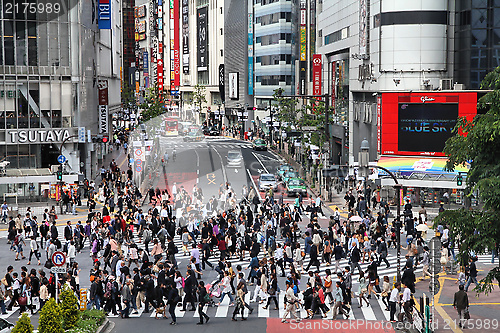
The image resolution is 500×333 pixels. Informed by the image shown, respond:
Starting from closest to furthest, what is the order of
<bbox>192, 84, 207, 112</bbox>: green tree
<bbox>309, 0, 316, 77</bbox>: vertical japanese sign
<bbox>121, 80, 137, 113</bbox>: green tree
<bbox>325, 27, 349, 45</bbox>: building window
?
<bbox>325, 27, 349, 45</bbox>: building window, <bbox>309, 0, 316, 77</bbox>: vertical japanese sign, <bbox>192, 84, 207, 112</bbox>: green tree, <bbox>121, 80, 137, 113</bbox>: green tree

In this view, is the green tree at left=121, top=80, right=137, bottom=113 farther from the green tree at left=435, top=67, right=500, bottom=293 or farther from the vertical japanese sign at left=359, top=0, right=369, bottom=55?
the green tree at left=435, top=67, right=500, bottom=293

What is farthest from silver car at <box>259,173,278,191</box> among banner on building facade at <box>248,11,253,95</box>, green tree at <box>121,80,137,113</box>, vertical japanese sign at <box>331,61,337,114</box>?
green tree at <box>121,80,137,113</box>

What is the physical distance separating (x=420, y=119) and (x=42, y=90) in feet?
96.0

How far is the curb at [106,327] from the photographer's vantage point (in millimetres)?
21969

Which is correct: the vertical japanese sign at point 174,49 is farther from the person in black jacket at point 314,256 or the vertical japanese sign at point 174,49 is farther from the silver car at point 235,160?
the person in black jacket at point 314,256

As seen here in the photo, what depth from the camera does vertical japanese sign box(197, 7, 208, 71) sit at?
151m

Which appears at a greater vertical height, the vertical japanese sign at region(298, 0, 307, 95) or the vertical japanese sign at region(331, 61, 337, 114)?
the vertical japanese sign at region(298, 0, 307, 95)

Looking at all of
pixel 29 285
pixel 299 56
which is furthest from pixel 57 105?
pixel 299 56

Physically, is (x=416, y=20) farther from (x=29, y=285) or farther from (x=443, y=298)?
(x=29, y=285)

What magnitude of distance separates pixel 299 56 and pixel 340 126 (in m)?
38.4

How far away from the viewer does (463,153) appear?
20422 mm

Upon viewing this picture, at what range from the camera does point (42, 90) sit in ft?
184

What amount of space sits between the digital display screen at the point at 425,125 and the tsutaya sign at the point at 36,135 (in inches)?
1030

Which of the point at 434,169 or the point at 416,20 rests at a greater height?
the point at 416,20
